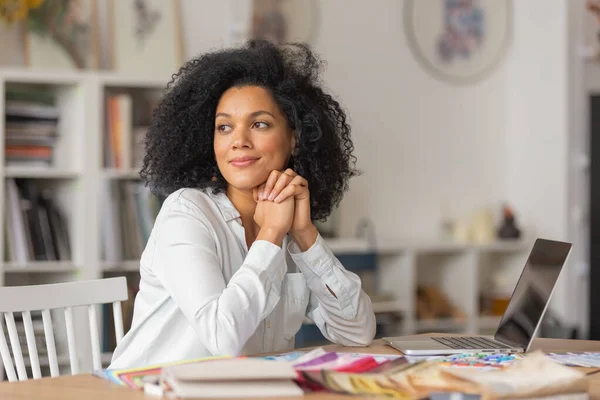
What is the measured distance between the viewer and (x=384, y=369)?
1581 millimetres

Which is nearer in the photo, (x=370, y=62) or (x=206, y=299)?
(x=206, y=299)

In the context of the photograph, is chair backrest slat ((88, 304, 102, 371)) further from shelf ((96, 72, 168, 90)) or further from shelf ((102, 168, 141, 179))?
shelf ((96, 72, 168, 90))

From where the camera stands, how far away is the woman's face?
2.08m

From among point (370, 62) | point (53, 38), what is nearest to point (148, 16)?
point (53, 38)

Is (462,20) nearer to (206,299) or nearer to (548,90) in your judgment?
(548,90)

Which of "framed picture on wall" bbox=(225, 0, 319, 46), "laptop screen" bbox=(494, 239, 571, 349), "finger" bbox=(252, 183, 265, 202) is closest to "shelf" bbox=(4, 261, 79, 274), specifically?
"framed picture on wall" bbox=(225, 0, 319, 46)

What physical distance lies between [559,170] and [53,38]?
2689mm

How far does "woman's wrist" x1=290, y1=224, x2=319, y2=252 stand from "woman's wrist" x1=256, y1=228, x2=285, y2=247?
0.12m

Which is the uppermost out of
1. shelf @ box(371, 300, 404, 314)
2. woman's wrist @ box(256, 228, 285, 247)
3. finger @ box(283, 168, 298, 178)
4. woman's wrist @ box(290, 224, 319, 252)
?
finger @ box(283, 168, 298, 178)

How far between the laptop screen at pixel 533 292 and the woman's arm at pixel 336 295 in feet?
1.04

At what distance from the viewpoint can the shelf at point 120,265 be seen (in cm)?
357

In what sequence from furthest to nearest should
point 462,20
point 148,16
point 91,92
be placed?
point 462,20, point 148,16, point 91,92

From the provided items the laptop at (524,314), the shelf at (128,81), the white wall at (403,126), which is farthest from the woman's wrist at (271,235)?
the white wall at (403,126)

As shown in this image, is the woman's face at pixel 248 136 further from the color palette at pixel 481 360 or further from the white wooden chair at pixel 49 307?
the color palette at pixel 481 360
